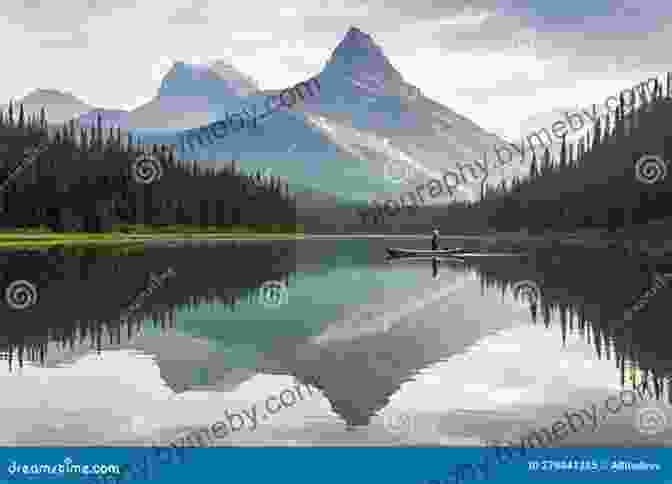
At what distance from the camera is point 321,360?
20734 mm

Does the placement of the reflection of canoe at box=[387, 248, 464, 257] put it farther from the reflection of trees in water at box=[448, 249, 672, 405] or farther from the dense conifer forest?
the dense conifer forest

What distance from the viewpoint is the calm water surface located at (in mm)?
13109

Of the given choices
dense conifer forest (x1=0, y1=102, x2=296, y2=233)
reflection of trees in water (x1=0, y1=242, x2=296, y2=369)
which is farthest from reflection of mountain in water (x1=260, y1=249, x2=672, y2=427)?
dense conifer forest (x1=0, y1=102, x2=296, y2=233)

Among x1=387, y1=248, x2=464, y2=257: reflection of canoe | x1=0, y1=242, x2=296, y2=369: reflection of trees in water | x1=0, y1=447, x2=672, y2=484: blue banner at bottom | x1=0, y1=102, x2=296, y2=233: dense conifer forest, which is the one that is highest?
x1=0, y1=102, x2=296, y2=233: dense conifer forest

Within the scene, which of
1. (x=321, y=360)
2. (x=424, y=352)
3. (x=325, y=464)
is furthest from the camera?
(x=424, y=352)

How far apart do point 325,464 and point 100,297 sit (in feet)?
90.9

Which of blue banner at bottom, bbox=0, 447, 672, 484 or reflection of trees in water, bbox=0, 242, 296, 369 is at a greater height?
blue banner at bottom, bbox=0, 447, 672, 484

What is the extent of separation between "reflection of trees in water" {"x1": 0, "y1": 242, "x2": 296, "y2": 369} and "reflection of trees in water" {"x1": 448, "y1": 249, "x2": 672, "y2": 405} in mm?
13537

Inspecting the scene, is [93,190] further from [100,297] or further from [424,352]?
[424,352]

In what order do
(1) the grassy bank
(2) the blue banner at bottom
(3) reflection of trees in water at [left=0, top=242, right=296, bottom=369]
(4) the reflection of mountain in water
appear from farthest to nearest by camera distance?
(1) the grassy bank → (3) reflection of trees in water at [left=0, top=242, right=296, bottom=369] → (4) the reflection of mountain in water → (2) the blue banner at bottom

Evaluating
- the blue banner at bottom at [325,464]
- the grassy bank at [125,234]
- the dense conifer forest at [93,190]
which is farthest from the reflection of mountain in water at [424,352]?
the dense conifer forest at [93,190]

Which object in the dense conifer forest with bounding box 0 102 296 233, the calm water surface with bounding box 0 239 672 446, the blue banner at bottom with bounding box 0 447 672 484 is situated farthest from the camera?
the dense conifer forest with bounding box 0 102 296 233

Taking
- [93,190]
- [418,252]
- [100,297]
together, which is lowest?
[418,252]

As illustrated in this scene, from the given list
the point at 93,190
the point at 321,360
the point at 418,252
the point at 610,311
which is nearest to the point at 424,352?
the point at 321,360
